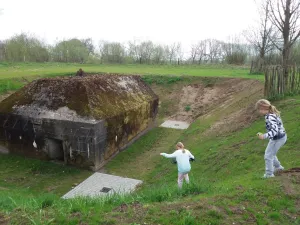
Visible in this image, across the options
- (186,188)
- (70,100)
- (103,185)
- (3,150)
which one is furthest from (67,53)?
(186,188)

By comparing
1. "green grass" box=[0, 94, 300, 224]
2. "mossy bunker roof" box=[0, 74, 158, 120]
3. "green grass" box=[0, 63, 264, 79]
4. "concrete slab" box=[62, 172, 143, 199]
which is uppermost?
"green grass" box=[0, 63, 264, 79]

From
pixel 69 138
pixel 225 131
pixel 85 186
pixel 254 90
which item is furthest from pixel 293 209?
pixel 254 90

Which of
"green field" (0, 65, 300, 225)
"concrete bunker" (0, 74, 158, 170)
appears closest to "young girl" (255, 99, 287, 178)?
"green field" (0, 65, 300, 225)

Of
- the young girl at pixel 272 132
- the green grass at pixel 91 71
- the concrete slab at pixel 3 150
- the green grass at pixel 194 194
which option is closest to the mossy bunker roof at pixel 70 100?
the concrete slab at pixel 3 150

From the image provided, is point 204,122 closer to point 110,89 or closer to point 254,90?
point 254,90

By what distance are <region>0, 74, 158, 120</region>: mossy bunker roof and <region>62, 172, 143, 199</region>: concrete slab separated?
2.37 meters

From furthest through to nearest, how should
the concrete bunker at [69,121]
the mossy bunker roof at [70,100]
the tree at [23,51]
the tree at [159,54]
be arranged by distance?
the tree at [159,54]
the tree at [23,51]
the mossy bunker roof at [70,100]
the concrete bunker at [69,121]

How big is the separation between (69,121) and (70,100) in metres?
1.27

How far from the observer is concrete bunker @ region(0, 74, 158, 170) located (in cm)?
1039

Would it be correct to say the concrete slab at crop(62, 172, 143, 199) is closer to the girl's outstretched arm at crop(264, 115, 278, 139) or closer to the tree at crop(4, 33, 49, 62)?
the girl's outstretched arm at crop(264, 115, 278, 139)

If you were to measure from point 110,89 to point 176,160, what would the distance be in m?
7.79

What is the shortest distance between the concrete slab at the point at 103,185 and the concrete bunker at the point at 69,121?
30.4 inches

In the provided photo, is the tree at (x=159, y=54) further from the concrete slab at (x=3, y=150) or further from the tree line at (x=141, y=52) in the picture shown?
the concrete slab at (x=3, y=150)

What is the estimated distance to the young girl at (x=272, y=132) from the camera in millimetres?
5125
